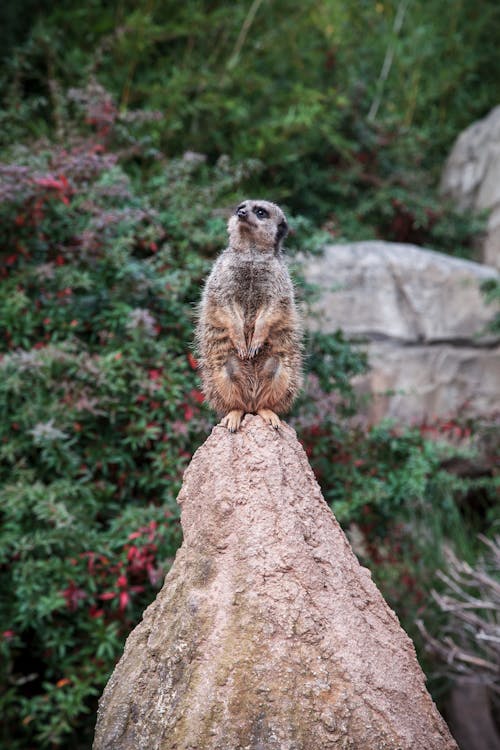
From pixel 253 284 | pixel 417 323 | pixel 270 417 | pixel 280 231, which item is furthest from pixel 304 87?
pixel 270 417

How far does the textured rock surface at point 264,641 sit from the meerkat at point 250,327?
348mm

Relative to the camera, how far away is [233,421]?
9.18 ft

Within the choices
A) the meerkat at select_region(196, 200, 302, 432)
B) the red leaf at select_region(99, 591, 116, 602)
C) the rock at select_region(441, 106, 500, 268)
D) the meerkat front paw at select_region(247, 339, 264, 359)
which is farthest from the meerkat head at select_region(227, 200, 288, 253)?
the rock at select_region(441, 106, 500, 268)

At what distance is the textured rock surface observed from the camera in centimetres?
221

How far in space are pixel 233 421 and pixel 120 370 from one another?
1844 mm

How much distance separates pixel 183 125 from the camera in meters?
7.34

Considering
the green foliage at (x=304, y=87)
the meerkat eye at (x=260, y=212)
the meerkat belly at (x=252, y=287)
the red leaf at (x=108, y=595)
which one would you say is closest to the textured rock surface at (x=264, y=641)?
the meerkat belly at (x=252, y=287)

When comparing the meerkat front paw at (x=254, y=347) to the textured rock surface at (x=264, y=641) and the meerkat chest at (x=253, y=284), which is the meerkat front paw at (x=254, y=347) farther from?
the textured rock surface at (x=264, y=641)

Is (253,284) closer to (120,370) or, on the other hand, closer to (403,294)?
(120,370)

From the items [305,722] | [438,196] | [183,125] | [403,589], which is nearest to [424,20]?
[438,196]

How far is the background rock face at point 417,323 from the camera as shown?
695 cm

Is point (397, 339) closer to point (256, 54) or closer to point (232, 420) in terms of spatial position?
point (256, 54)

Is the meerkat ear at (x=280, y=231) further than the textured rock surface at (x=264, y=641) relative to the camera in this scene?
Yes

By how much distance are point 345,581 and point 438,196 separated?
7.21m
